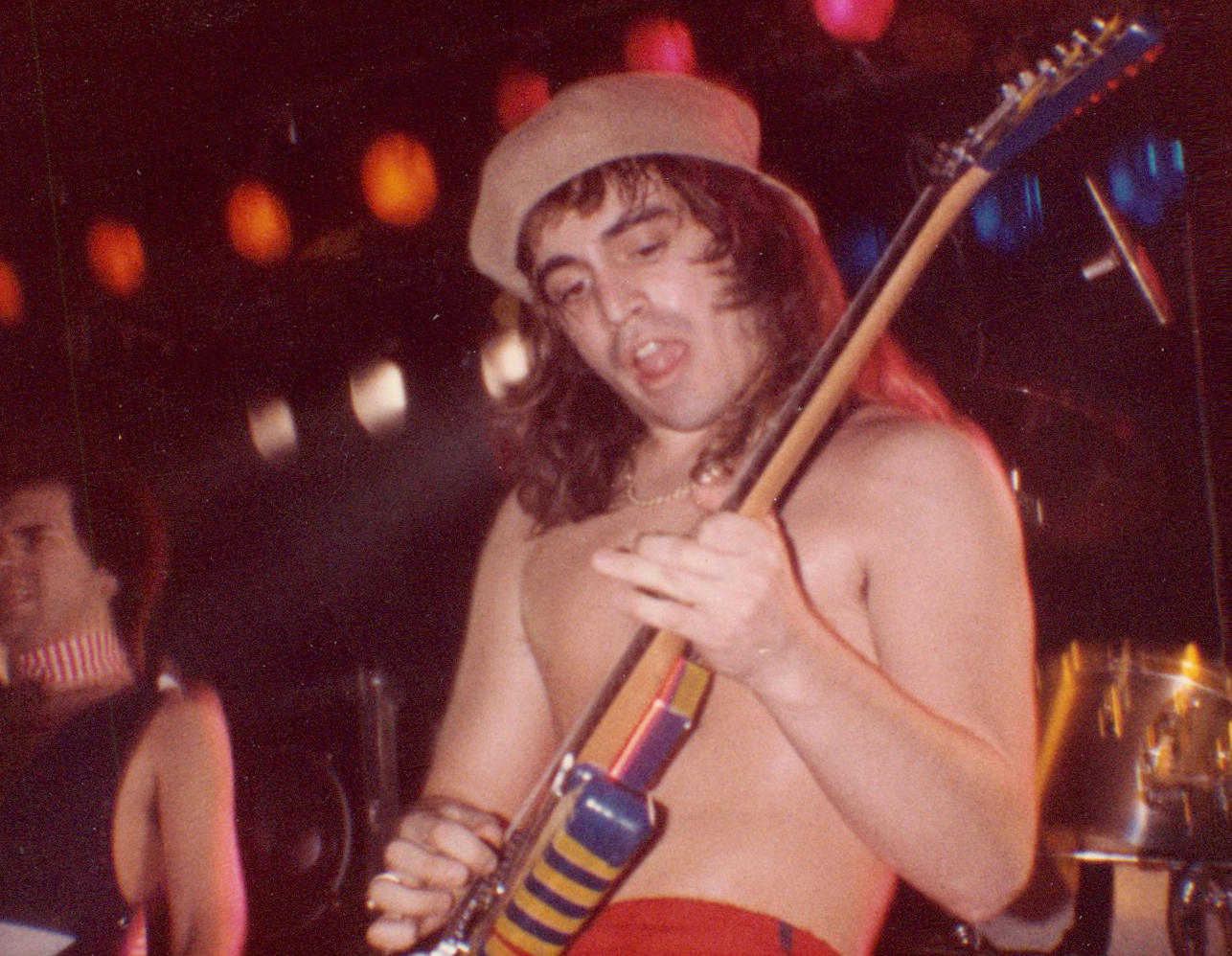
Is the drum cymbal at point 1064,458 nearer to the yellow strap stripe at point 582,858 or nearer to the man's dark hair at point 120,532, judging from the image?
the yellow strap stripe at point 582,858

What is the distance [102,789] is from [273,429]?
2.61 metres

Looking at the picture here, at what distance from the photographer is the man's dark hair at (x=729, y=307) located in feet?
6.54

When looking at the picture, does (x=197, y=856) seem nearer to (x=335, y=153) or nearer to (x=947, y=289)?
(x=335, y=153)

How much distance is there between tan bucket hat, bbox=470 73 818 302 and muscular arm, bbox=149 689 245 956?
5.38ft

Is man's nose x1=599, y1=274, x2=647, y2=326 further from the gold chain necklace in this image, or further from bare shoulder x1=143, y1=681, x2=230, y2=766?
bare shoulder x1=143, y1=681, x2=230, y2=766

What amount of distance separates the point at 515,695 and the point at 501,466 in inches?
27.4

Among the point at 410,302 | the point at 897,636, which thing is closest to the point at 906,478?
the point at 897,636

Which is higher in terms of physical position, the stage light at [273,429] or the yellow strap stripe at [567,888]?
the stage light at [273,429]

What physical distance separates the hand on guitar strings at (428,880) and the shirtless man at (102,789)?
4.06 feet

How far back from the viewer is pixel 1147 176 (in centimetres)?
374

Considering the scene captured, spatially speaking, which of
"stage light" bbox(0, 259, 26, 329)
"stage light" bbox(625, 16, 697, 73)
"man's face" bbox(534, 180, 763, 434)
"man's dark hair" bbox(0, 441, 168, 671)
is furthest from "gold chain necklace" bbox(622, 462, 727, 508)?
"stage light" bbox(0, 259, 26, 329)

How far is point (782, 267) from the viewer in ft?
7.11

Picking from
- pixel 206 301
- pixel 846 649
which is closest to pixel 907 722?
pixel 846 649

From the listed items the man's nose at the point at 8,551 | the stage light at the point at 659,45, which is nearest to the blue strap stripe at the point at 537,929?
the man's nose at the point at 8,551
